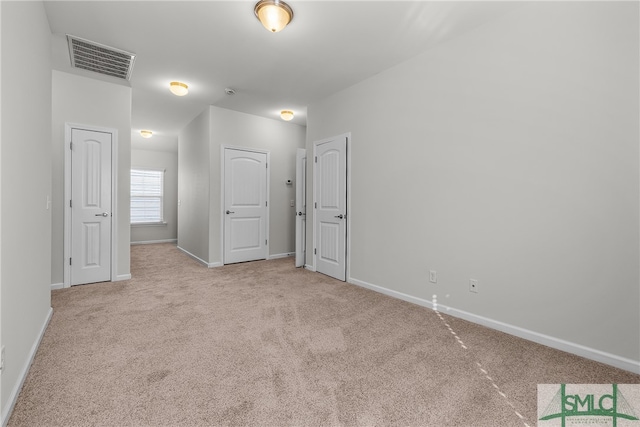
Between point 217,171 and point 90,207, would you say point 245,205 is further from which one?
point 90,207

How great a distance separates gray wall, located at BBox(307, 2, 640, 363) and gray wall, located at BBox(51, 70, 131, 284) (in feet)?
11.5

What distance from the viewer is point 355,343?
226 centimetres

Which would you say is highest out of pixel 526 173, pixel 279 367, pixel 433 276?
pixel 526 173

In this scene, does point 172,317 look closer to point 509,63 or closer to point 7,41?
point 7,41

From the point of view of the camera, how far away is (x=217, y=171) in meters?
4.94

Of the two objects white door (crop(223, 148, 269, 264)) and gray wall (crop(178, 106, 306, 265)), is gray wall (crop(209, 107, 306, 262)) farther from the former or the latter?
white door (crop(223, 148, 269, 264))

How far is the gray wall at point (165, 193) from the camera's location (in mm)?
7684

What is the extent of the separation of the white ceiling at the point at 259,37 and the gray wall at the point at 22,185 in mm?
691

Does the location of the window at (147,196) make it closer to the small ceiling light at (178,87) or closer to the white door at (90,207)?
the white door at (90,207)

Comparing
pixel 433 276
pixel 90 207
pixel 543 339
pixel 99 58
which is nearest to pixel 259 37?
pixel 99 58

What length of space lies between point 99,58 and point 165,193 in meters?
5.28

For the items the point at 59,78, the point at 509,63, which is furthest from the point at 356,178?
the point at 59,78

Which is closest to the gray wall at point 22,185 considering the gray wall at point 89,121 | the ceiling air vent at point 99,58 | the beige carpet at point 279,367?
Result: the beige carpet at point 279,367

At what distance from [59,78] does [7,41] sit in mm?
2726
